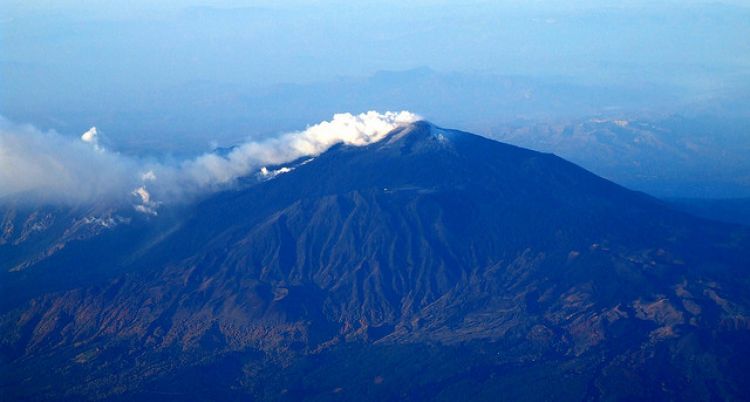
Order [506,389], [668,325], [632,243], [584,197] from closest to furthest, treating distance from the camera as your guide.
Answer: [506,389]
[668,325]
[632,243]
[584,197]

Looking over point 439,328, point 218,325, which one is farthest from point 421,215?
point 218,325

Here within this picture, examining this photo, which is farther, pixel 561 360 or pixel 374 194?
pixel 374 194

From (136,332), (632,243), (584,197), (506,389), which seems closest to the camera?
(506,389)

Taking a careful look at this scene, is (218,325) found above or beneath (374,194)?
beneath

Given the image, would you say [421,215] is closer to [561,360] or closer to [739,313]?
[561,360]

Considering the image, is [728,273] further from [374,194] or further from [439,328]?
[374,194]

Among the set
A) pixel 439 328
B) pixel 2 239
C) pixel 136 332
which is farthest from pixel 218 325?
pixel 2 239
